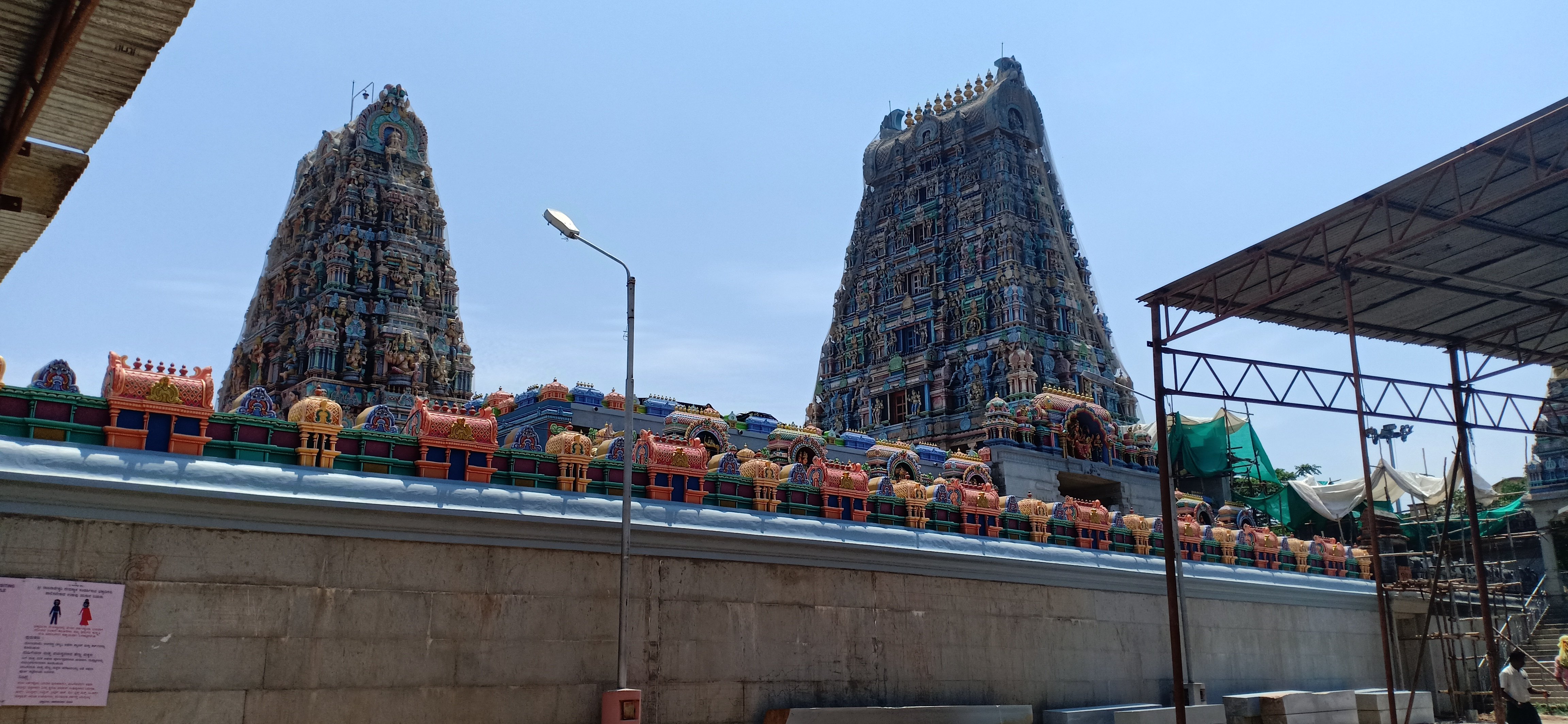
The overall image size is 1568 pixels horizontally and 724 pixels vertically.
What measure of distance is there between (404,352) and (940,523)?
34.8 m

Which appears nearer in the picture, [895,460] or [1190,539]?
[1190,539]

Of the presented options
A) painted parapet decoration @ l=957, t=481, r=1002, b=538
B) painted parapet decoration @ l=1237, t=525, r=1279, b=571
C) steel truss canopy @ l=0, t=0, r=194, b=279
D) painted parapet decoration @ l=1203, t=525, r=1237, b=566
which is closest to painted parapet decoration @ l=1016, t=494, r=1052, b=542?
painted parapet decoration @ l=957, t=481, r=1002, b=538

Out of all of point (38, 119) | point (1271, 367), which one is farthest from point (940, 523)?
point (38, 119)

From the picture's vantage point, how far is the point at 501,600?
55.2ft

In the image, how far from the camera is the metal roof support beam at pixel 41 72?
668cm

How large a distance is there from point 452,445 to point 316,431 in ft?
6.43

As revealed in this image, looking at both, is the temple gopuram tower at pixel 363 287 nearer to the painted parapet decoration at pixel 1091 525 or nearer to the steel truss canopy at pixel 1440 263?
the painted parapet decoration at pixel 1091 525

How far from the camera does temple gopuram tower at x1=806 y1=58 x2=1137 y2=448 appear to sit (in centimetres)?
5053

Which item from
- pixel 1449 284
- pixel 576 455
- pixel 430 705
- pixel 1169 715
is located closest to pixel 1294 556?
pixel 1169 715

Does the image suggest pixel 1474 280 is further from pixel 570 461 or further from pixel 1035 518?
pixel 570 461

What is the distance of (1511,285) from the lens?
23.6 metres

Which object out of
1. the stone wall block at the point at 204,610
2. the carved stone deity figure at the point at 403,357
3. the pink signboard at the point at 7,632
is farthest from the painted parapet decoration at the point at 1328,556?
the carved stone deity figure at the point at 403,357

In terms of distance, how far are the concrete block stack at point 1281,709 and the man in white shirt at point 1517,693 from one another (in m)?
8.39

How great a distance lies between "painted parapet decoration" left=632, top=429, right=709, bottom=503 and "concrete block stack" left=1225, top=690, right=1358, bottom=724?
44.8 feet
